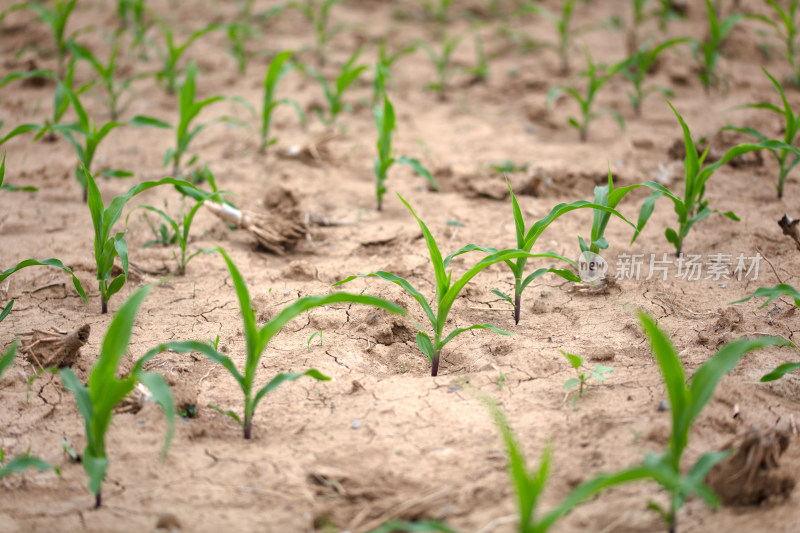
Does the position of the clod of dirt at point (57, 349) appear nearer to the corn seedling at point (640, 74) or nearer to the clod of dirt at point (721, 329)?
the clod of dirt at point (721, 329)

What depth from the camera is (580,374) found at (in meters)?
2.23

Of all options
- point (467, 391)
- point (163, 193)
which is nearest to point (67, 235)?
point (163, 193)

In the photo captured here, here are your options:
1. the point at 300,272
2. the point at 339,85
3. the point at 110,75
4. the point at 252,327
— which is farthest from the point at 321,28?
the point at 252,327

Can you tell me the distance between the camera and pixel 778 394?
85.4 inches

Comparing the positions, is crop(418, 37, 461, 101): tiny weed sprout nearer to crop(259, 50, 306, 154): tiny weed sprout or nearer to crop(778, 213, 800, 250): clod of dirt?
crop(259, 50, 306, 154): tiny weed sprout

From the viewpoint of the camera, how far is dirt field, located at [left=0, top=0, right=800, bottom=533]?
1.84m

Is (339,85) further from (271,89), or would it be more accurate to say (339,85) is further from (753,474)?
(753,474)

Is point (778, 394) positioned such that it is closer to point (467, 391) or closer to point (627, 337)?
point (627, 337)

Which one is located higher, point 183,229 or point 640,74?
point 640,74

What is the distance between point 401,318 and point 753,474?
4.42ft

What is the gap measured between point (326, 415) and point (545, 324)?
0.97 meters

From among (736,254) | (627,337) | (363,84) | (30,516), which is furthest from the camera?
(363,84)

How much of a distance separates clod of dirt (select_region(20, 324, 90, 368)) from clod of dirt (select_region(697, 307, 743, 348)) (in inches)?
86.0

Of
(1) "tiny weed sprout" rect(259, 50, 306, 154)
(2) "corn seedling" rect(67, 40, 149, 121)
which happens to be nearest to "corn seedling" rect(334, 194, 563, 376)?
(1) "tiny weed sprout" rect(259, 50, 306, 154)
